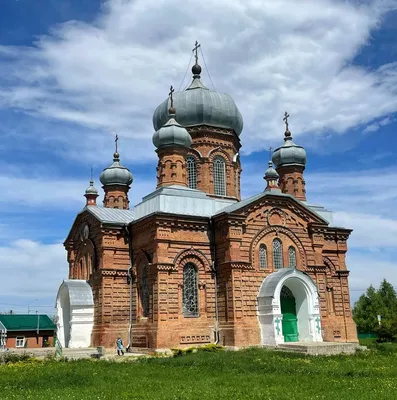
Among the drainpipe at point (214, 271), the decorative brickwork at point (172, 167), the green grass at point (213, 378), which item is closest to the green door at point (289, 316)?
the drainpipe at point (214, 271)

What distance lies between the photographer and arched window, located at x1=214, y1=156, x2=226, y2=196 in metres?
25.0

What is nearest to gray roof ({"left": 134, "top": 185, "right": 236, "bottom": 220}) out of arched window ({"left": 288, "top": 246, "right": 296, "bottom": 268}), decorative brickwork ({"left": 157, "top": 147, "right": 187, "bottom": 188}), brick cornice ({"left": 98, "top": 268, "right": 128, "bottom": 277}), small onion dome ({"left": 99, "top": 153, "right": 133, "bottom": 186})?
decorative brickwork ({"left": 157, "top": 147, "right": 187, "bottom": 188})

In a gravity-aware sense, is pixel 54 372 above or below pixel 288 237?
below

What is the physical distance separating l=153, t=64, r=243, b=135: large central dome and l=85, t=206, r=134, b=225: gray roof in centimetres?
555

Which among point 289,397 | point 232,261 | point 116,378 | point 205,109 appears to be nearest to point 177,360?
point 116,378

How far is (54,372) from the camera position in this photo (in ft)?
43.4

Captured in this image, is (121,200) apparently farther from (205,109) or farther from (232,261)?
(232,261)

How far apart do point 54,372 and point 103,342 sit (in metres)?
6.99

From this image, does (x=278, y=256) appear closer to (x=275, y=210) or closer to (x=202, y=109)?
(x=275, y=210)

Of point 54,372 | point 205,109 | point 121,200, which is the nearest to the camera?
point 54,372

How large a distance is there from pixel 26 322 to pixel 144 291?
16.9m

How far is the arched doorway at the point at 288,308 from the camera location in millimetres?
19547

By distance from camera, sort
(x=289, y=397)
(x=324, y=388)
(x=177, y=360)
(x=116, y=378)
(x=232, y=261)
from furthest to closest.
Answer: (x=232, y=261)
(x=177, y=360)
(x=116, y=378)
(x=324, y=388)
(x=289, y=397)

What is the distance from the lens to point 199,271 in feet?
66.7
